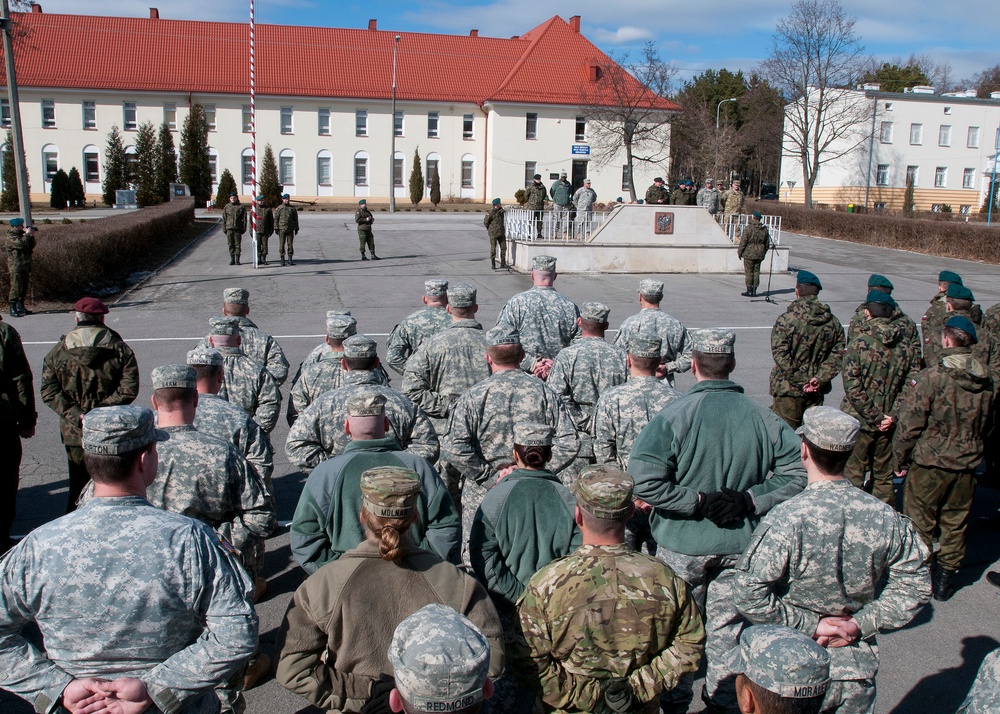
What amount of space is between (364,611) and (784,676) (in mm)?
1437

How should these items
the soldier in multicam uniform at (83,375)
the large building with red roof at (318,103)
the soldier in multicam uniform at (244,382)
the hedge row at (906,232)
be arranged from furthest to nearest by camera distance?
the large building with red roof at (318,103) < the hedge row at (906,232) < the soldier in multicam uniform at (244,382) < the soldier in multicam uniform at (83,375)

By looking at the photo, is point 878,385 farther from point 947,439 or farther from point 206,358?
point 206,358

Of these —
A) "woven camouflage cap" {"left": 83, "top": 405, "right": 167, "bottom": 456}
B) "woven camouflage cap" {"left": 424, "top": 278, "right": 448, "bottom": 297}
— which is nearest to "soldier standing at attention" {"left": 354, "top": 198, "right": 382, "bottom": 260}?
"woven camouflage cap" {"left": 424, "top": 278, "right": 448, "bottom": 297}

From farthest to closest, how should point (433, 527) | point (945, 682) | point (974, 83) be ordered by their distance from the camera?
1. point (974, 83)
2. point (945, 682)
3. point (433, 527)

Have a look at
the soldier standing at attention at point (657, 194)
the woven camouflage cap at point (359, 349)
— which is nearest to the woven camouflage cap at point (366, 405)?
the woven camouflage cap at point (359, 349)

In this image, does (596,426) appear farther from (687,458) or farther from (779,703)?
(779,703)

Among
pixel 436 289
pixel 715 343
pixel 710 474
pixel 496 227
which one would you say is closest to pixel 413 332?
pixel 436 289

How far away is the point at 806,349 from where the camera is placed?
794cm

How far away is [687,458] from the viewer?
431 centimetres

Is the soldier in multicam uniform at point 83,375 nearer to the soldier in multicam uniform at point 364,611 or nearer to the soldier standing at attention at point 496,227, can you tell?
the soldier in multicam uniform at point 364,611

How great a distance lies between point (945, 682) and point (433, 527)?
3.31 m

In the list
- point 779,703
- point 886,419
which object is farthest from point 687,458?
point 886,419

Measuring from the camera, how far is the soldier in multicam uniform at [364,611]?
3.00 meters

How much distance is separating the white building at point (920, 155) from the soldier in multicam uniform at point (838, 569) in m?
64.9
